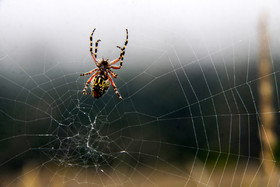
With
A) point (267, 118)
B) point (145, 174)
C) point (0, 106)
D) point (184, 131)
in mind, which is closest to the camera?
point (267, 118)

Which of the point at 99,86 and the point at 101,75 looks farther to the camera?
the point at 101,75

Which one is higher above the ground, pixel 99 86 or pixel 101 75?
pixel 101 75

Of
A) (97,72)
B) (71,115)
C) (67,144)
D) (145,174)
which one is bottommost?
(145,174)

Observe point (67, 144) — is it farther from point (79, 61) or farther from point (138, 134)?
point (138, 134)

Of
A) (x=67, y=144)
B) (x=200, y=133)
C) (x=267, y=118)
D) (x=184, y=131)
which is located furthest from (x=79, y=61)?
(x=184, y=131)

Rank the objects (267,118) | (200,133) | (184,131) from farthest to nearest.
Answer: (184,131) < (200,133) < (267,118)

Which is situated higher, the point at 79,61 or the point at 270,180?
the point at 79,61

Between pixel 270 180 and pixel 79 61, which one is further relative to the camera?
pixel 79 61

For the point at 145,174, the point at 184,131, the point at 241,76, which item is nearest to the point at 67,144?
the point at 241,76
